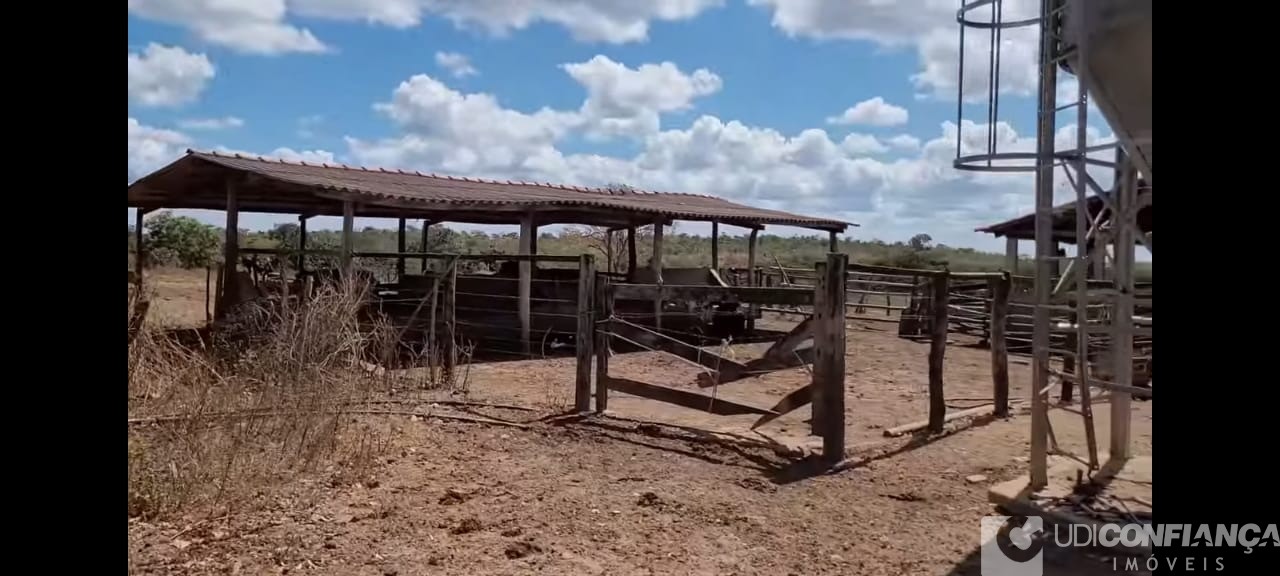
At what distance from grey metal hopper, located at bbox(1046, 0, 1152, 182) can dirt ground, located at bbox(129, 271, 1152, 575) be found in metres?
2.37

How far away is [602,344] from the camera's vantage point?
25.7ft

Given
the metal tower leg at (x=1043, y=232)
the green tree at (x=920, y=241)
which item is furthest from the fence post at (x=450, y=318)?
the green tree at (x=920, y=241)

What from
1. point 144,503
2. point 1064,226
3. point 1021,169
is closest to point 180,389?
point 144,503

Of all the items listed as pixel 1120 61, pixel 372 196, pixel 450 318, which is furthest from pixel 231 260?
pixel 1120 61

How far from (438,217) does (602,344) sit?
10.3 m

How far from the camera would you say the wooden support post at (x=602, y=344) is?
786 cm

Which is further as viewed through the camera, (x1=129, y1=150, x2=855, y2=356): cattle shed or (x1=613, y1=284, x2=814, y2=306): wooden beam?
(x1=129, y1=150, x2=855, y2=356): cattle shed

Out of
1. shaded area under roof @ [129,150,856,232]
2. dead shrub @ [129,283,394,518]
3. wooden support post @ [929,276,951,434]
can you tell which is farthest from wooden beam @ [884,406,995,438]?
shaded area under roof @ [129,150,856,232]

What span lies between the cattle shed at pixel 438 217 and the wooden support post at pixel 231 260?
0.7 inches

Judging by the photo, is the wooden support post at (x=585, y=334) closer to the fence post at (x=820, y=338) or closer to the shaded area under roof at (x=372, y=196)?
the fence post at (x=820, y=338)

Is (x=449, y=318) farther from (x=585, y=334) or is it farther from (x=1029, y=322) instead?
(x=1029, y=322)

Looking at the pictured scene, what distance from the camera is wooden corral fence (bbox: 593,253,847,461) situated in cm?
629

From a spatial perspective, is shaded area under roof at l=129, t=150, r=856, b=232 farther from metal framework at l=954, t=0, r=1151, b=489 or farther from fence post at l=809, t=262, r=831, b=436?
metal framework at l=954, t=0, r=1151, b=489
